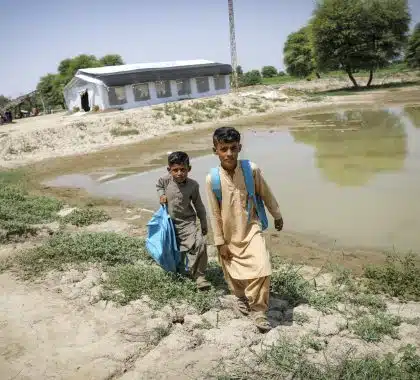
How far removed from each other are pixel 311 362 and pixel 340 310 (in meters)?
0.93

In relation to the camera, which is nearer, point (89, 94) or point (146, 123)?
point (146, 123)

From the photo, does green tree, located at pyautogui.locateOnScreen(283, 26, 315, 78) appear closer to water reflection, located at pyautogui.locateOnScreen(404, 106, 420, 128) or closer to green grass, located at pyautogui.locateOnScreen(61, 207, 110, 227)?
water reflection, located at pyautogui.locateOnScreen(404, 106, 420, 128)

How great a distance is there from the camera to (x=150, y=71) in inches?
1157

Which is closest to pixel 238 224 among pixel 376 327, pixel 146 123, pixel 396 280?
pixel 376 327

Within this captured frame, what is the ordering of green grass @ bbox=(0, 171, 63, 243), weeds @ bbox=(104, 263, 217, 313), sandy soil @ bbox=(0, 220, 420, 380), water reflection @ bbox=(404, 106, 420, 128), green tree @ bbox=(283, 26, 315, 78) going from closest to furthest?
1. sandy soil @ bbox=(0, 220, 420, 380)
2. weeds @ bbox=(104, 263, 217, 313)
3. green grass @ bbox=(0, 171, 63, 243)
4. water reflection @ bbox=(404, 106, 420, 128)
5. green tree @ bbox=(283, 26, 315, 78)

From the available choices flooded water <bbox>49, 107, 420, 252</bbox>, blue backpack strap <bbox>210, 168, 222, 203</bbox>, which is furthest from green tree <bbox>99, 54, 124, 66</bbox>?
blue backpack strap <bbox>210, 168, 222, 203</bbox>

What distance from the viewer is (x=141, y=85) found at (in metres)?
29.1

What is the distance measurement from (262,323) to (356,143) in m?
10.8

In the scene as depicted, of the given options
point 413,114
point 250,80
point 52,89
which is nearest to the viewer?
point 413,114

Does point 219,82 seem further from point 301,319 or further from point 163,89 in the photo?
point 301,319

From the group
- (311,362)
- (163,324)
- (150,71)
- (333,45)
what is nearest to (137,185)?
(163,324)

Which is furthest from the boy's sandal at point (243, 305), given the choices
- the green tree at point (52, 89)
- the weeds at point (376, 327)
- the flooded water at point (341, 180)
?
the green tree at point (52, 89)

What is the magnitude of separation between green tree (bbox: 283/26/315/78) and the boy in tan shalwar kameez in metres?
45.3

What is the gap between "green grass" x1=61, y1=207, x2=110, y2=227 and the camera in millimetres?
6504
